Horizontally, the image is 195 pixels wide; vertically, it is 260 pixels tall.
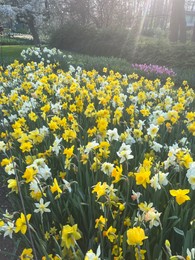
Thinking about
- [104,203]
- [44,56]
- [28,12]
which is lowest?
[44,56]

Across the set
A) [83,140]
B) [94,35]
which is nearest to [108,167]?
[83,140]

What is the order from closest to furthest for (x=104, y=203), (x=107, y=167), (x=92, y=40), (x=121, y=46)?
(x=104, y=203) < (x=107, y=167) < (x=121, y=46) < (x=92, y=40)

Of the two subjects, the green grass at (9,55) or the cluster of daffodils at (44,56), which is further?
the green grass at (9,55)

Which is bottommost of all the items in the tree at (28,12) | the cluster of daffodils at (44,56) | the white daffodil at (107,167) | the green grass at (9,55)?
the green grass at (9,55)

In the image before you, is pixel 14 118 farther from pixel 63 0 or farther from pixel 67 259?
pixel 63 0

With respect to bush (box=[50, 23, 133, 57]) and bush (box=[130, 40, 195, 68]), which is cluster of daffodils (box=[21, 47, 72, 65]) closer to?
bush (box=[130, 40, 195, 68])

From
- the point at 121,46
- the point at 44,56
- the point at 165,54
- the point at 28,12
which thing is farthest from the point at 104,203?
the point at 28,12

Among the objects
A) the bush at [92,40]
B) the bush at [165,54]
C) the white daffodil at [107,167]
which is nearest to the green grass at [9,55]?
the bush at [92,40]

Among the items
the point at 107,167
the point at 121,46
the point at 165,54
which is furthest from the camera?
the point at 121,46

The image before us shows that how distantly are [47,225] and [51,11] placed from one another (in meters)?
23.3

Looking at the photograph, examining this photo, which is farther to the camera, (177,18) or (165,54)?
(177,18)

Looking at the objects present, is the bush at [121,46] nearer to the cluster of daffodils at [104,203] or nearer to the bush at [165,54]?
the bush at [165,54]

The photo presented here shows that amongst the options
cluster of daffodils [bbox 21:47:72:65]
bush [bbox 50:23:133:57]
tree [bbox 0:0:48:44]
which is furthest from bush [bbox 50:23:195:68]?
cluster of daffodils [bbox 21:47:72:65]

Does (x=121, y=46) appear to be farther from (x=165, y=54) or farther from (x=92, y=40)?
(x=165, y=54)
